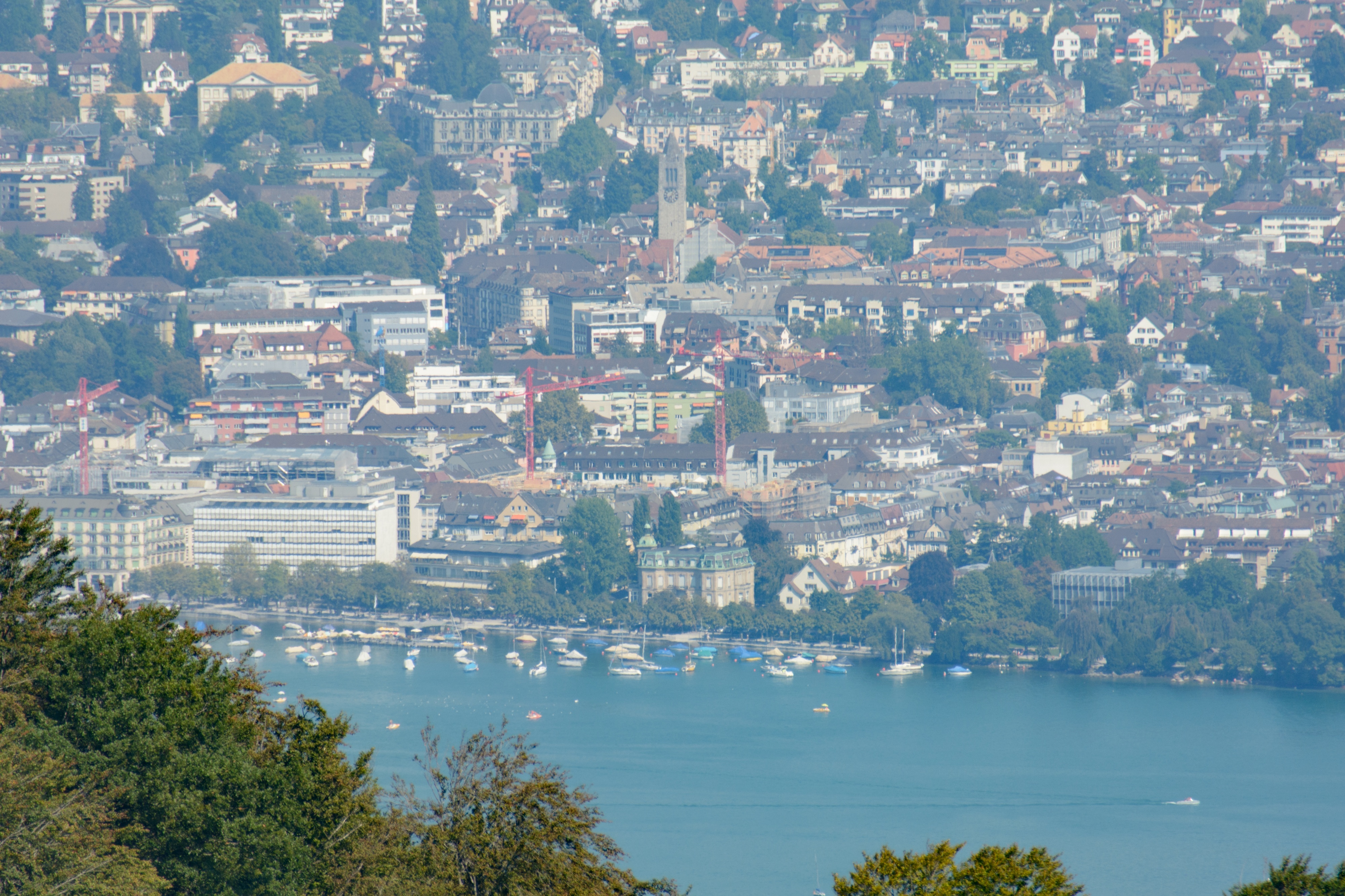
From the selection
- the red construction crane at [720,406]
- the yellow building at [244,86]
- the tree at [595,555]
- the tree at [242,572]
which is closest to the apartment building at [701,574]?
the tree at [595,555]

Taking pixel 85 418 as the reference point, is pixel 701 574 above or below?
below

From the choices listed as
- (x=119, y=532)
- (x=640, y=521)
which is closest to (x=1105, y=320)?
(x=640, y=521)

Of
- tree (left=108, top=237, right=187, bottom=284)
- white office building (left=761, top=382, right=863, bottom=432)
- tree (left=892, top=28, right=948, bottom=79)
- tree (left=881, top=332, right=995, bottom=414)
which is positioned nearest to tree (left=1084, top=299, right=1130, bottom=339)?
tree (left=881, top=332, right=995, bottom=414)

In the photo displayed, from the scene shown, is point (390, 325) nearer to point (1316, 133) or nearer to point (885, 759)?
point (1316, 133)

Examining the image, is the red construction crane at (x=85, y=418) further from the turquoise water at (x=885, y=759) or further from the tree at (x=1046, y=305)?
the tree at (x=1046, y=305)

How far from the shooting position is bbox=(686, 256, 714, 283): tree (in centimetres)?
3903

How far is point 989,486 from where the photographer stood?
101 feet

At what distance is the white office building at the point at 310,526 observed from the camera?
29.2m

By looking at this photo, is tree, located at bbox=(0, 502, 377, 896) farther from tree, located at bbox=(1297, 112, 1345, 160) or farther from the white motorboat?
tree, located at bbox=(1297, 112, 1345, 160)

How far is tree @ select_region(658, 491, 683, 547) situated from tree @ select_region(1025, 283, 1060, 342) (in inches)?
387

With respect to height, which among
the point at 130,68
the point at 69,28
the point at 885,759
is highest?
the point at 69,28

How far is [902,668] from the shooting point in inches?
1003

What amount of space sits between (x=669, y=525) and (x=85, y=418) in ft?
24.4

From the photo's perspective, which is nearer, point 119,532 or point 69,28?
point 119,532
